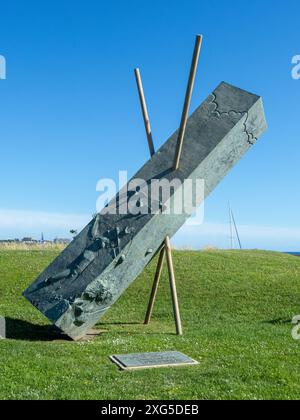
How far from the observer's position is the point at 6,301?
664 inches

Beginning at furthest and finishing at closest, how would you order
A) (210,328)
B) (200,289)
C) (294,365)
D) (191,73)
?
1. (200,289)
2. (210,328)
3. (191,73)
4. (294,365)

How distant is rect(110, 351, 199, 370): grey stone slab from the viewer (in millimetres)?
8523

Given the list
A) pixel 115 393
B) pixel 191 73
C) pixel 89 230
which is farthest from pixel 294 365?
pixel 191 73

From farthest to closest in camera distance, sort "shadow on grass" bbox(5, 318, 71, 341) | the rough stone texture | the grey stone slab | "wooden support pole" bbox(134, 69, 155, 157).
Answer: "wooden support pole" bbox(134, 69, 155, 157) < "shadow on grass" bbox(5, 318, 71, 341) < the rough stone texture < the grey stone slab

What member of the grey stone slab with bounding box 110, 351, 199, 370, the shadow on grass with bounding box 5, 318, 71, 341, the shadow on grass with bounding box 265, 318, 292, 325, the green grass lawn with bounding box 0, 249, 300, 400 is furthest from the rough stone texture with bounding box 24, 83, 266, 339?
the shadow on grass with bounding box 265, 318, 292, 325

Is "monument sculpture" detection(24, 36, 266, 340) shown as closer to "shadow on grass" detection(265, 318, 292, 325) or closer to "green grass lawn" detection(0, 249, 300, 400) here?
"green grass lawn" detection(0, 249, 300, 400)

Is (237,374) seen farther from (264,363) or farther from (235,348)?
(235,348)

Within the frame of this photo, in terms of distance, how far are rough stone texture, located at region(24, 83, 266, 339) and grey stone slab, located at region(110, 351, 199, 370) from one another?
162cm

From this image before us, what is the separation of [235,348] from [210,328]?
256 cm

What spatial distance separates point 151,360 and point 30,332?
4.32 meters

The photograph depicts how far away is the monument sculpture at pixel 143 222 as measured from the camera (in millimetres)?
10375

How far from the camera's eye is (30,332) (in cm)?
1200

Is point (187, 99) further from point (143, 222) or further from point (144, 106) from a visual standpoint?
point (143, 222)

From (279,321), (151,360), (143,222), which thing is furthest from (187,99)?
(279,321)
